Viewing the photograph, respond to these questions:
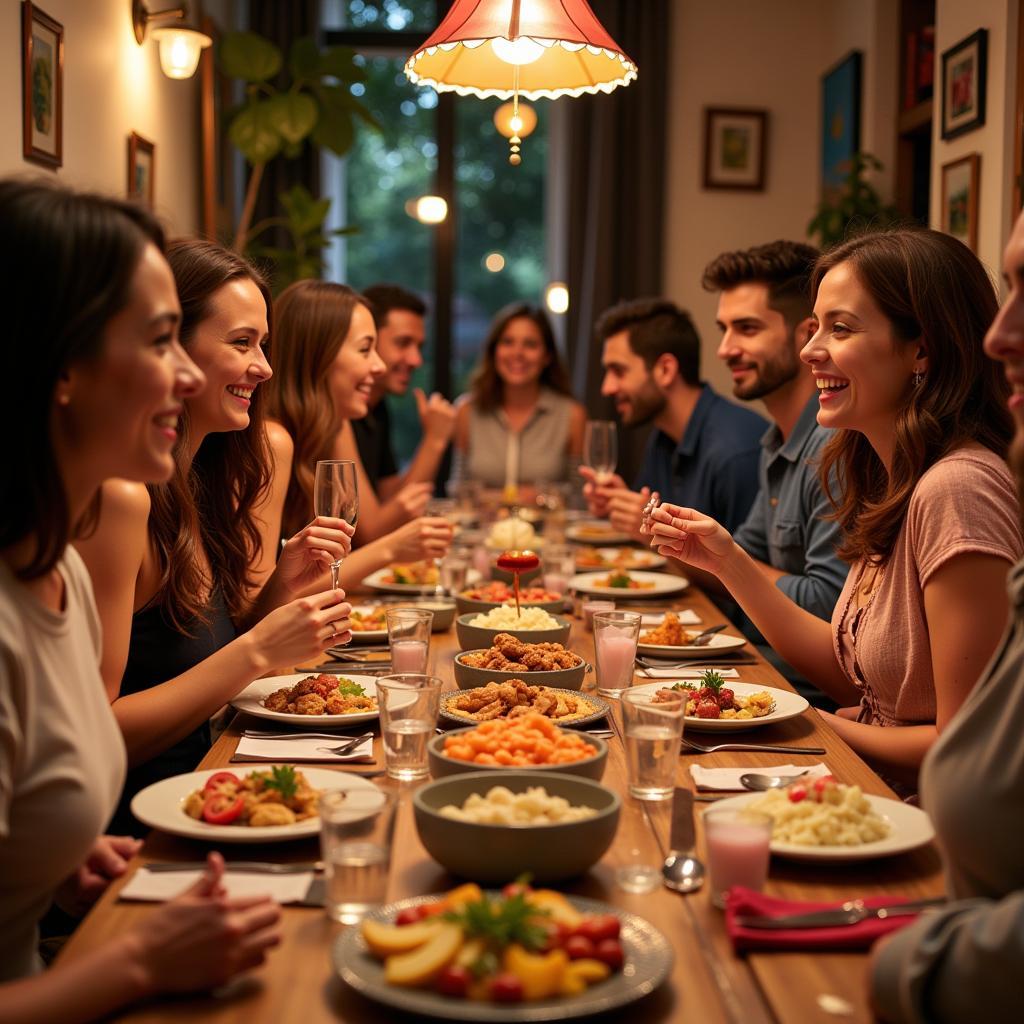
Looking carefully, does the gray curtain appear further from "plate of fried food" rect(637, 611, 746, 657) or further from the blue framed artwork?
"plate of fried food" rect(637, 611, 746, 657)

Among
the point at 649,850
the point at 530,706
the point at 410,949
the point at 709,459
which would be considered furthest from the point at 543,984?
the point at 709,459

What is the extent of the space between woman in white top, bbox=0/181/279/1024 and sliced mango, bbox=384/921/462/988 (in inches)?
6.2

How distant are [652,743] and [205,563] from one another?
3.90ft

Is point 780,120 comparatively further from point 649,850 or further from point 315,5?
point 649,850

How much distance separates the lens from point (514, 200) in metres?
7.52

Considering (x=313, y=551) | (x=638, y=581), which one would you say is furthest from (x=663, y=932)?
(x=638, y=581)

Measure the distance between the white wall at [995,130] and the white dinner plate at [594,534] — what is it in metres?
1.57

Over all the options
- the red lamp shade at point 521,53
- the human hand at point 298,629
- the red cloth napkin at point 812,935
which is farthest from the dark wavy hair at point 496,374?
the red cloth napkin at point 812,935

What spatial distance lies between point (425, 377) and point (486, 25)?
4977mm

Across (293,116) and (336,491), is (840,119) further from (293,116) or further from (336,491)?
(336,491)

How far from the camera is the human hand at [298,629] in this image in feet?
6.57

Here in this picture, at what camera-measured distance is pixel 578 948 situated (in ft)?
3.67

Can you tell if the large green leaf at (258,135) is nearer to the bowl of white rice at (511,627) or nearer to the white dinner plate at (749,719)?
the bowl of white rice at (511,627)

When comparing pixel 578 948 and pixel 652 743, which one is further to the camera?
pixel 652 743
